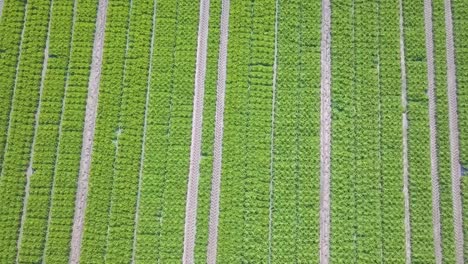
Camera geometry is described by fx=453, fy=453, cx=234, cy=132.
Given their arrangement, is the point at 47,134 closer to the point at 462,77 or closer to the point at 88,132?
the point at 88,132

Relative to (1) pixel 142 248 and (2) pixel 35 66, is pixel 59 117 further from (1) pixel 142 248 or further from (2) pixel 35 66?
(1) pixel 142 248

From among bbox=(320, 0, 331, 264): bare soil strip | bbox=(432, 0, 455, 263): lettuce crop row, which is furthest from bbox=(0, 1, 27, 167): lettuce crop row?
bbox=(432, 0, 455, 263): lettuce crop row

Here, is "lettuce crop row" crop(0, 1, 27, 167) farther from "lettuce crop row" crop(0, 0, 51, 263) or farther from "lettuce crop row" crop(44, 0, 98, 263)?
"lettuce crop row" crop(44, 0, 98, 263)

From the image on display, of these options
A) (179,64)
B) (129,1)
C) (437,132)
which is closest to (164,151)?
(179,64)

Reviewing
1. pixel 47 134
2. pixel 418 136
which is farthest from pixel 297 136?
pixel 47 134

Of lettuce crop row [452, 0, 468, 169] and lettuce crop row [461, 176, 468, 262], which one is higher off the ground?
lettuce crop row [452, 0, 468, 169]
